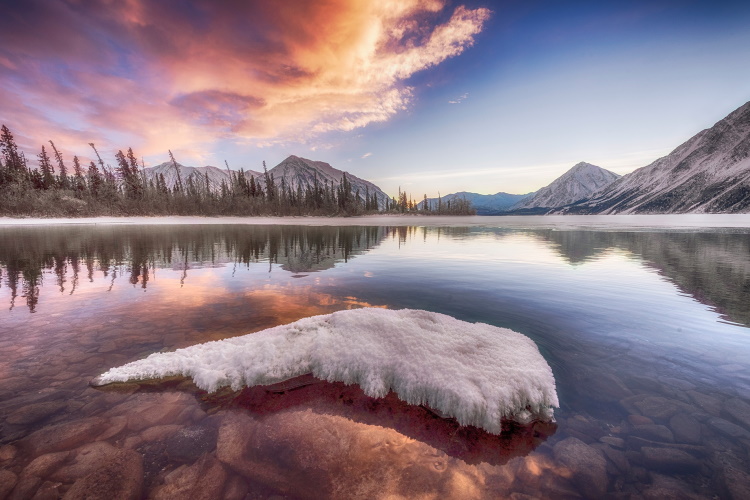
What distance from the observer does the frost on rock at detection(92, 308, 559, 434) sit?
4.27 m

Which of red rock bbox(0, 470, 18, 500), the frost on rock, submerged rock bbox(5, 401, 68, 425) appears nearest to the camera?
red rock bbox(0, 470, 18, 500)

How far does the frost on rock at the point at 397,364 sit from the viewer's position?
4.27 m

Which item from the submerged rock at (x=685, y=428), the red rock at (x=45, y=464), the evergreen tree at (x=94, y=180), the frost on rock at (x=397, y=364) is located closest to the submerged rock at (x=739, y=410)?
the submerged rock at (x=685, y=428)

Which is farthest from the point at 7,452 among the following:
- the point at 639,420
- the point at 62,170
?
the point at 62,170

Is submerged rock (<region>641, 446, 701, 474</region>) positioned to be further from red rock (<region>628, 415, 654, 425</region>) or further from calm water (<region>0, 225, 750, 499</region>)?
red rock (<region>628, 415, 654, 425</region>)

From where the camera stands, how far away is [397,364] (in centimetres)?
498

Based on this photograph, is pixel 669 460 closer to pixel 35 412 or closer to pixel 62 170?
pixel 35 412

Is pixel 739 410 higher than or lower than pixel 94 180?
lower

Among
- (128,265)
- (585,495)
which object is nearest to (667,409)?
(585,495)

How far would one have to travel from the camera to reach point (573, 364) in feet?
19.1

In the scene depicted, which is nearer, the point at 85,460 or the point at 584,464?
the point at 85,460

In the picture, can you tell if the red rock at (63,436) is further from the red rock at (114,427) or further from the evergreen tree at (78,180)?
the evergreen tree at (78,180)

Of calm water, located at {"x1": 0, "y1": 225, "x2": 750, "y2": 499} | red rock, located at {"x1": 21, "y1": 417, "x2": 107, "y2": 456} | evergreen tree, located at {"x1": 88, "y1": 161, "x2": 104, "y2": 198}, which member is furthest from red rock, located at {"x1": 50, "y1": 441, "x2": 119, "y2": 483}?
evergreen tree, located at {"x1": 88, "y1": 161, "x2": 104, "y2": 198}

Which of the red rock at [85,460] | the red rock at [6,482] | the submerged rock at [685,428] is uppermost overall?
the red rock at [6,482]
